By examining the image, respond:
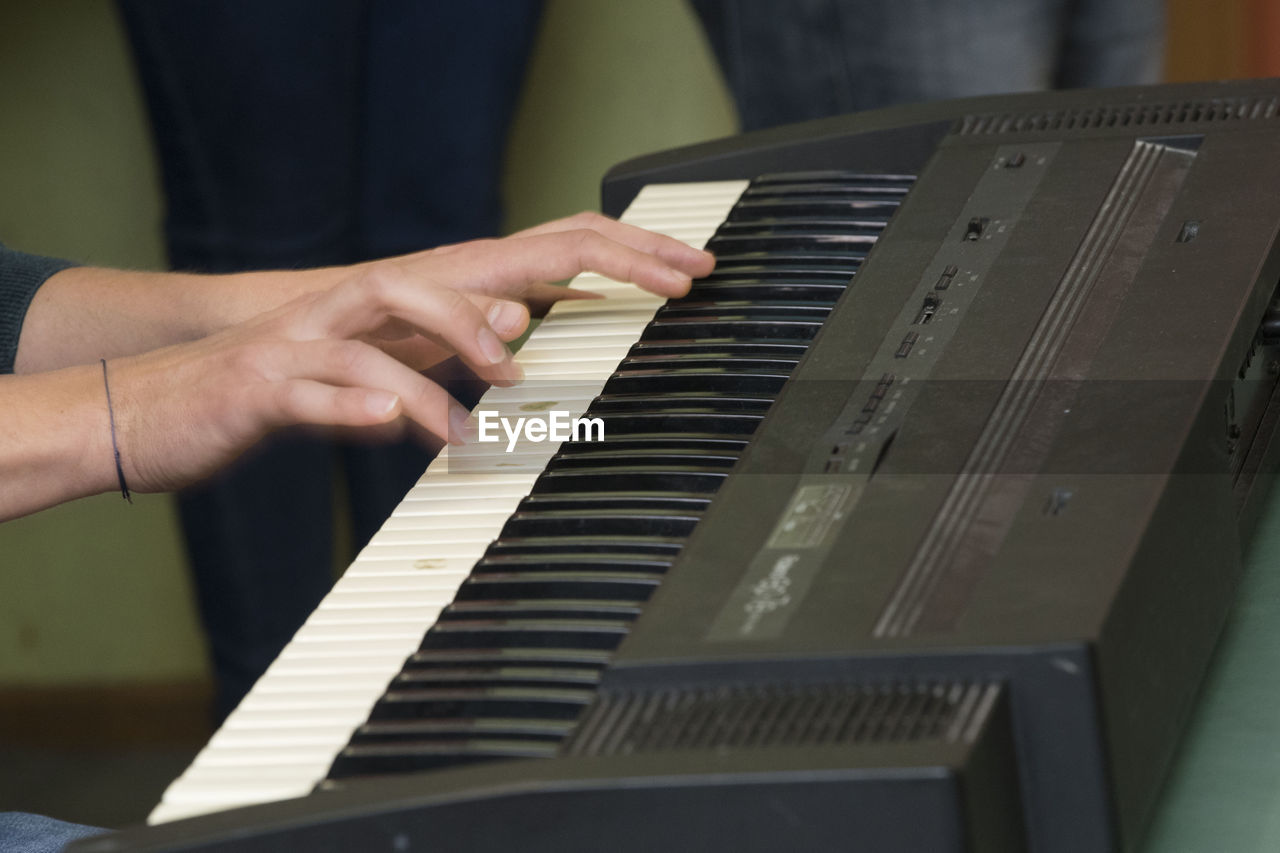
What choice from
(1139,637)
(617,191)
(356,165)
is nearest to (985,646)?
(1139,637)

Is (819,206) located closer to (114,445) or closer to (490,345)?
(490,345)

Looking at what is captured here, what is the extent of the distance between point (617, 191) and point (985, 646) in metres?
0.79

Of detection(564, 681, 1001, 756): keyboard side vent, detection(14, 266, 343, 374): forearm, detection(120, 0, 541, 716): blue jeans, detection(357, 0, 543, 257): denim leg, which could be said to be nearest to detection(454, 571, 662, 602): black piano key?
detection(564, 681, 1001, 756): keyboard side vent

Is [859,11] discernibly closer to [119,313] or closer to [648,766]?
[119,313]

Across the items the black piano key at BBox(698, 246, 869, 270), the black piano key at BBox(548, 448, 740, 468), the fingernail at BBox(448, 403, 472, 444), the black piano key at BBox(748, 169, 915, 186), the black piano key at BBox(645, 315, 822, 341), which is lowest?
the fingernail at BBox(448, 403, 472, 444)

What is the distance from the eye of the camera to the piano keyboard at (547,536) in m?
0.70

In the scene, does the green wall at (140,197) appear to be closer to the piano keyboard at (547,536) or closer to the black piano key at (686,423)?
the piano keyboard at (547,536)

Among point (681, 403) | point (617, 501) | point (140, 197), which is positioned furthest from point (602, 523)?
point (140, 197)

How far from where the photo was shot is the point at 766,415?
866mm

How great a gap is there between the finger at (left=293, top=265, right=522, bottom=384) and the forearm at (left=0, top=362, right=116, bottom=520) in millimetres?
179

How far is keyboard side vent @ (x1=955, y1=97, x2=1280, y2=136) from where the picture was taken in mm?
1096

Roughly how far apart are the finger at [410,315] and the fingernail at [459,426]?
0.11 ft

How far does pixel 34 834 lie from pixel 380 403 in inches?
13.5

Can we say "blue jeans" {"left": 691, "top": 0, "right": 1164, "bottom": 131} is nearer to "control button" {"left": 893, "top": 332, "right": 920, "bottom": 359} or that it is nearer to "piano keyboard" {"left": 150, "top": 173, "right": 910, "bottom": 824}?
"piano keyboard" {"left": 150, "top": 173, "right": 910, "bottom": 824}
